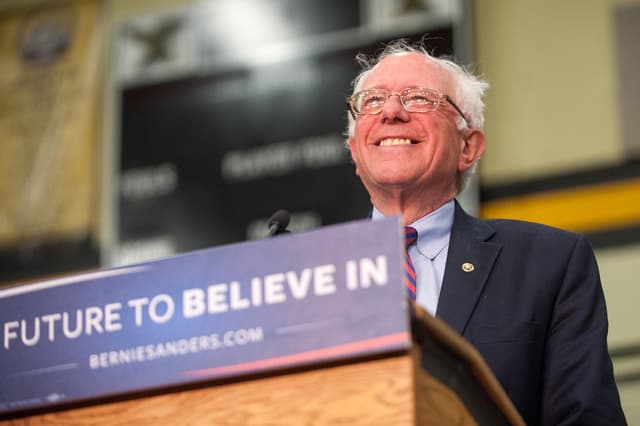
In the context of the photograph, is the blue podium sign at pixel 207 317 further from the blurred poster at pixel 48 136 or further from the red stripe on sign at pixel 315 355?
Answer: the blurred poster at pixel 48 136

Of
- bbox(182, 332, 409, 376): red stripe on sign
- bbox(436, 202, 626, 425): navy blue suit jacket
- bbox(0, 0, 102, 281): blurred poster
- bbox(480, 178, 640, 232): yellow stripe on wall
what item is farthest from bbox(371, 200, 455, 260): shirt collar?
bbox(0, 0, 102, 281): blurred poster

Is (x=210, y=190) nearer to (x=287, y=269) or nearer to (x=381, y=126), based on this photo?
(x=381, y=126)

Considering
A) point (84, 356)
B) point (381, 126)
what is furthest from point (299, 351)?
point (381, 126)

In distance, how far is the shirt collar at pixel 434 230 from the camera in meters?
2.21

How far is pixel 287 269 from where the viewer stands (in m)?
1.34

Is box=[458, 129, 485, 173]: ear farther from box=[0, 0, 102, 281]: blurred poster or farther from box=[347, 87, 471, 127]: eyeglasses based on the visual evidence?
box=[0, 0, 102, 281]: blurred poster

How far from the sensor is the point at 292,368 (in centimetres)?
131

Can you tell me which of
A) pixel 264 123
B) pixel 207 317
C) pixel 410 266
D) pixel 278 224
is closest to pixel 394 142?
pixel 410 266

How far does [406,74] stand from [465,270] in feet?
1.88

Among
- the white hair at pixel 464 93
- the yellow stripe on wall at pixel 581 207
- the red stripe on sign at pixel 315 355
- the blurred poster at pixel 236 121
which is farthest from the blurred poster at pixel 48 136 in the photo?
the red stripe on sign at pixel 315 355

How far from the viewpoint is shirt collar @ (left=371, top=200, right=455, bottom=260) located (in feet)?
7.24

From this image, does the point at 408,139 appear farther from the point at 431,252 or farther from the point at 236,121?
the point at 236,121

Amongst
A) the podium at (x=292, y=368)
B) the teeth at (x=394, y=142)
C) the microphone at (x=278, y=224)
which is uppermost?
the teeth at (x=394, y=142)

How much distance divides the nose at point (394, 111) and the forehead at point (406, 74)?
0.09 ft
